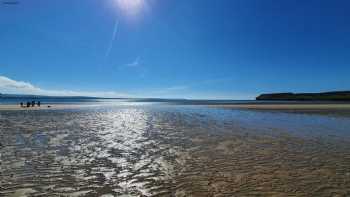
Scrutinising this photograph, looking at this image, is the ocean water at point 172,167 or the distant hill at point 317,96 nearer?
the ocean water at point 172,167

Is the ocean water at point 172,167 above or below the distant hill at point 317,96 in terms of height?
below

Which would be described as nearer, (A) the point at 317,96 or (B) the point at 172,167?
(B) the point at 172,167

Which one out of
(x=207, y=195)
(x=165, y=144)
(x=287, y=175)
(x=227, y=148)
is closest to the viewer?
(x=207, y=195)

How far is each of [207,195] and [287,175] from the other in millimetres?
3058

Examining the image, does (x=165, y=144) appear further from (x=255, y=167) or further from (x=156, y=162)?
(x=255, y=167)

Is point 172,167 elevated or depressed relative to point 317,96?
depressed

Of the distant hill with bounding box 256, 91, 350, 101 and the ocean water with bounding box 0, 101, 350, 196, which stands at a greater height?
the distant hill with bounding box 256, 91, 350, 101

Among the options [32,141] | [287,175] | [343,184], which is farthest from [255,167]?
[32,141]

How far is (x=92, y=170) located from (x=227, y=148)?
6.31 meters

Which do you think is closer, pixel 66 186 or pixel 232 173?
pixel 66 186

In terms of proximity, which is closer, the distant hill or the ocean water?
the ocean water

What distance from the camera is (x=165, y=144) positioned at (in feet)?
37.1

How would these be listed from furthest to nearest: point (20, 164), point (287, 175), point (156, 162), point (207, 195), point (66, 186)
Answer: point (156, 162), point (20, 164), point (287, 175), point (66, 186), point (207, 195)

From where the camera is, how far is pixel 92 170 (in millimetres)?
7055
